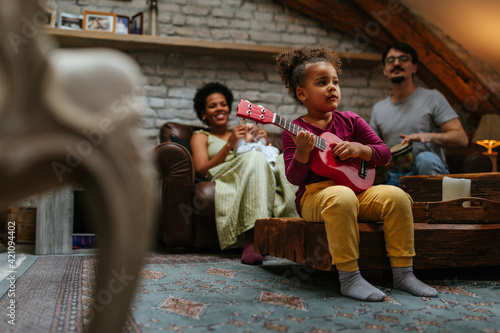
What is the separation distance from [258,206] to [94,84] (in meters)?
1.91

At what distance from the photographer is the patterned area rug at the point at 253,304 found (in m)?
1.03

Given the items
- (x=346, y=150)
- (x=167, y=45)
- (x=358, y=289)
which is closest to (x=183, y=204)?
(x=346, y=150)

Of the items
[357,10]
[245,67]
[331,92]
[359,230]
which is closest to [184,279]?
[359,230]

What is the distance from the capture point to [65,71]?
49 centimetres

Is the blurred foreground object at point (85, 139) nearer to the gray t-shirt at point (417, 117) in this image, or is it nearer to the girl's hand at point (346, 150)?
the girl's hand at point (346, 150)

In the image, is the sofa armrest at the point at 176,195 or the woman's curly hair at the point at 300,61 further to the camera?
the sofa armrest at the point at 176,195

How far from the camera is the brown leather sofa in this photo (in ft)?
8.43

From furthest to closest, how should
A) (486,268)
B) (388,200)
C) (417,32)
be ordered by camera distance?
(417,32), (486,268), (388,200)

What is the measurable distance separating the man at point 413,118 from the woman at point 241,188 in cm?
77

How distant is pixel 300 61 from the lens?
1.82 m

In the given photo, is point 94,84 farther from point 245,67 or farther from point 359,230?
point 245,67

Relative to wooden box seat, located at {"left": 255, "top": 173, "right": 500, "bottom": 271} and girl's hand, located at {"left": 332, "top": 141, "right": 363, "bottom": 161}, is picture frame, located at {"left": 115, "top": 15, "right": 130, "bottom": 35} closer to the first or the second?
wooden box seat, located at {"left": 255, "top": 173, "right": 500, "bottom": 271}

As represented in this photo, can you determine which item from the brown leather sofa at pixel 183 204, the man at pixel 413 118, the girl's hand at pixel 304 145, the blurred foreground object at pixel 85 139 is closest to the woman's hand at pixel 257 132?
the brown leather sofa at pixel 183 204

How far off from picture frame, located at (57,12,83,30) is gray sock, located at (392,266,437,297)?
333 cm
